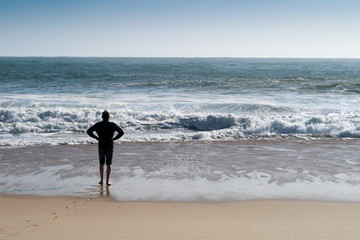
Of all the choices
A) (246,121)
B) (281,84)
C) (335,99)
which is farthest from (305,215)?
(281,84)

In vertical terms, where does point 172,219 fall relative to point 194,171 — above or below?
above

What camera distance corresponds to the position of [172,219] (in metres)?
5.61

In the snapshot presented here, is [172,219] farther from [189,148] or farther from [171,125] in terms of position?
[171,125]

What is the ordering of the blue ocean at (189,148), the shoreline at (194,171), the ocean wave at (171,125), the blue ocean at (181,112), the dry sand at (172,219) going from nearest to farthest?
the dry sand at (172,219)
the shoreline at (194,171)
the blue ocean at (189,148)
the ocean wave at (171,125)
the blue ocean at (181,112)

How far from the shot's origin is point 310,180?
25.8ft

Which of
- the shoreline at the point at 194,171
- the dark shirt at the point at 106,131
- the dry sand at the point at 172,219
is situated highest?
the dark shirt at the point at 106,131

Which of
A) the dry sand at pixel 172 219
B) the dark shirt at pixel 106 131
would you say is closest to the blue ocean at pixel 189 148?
the dry sand at pixel 172 219

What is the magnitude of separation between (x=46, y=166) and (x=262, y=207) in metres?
5.45

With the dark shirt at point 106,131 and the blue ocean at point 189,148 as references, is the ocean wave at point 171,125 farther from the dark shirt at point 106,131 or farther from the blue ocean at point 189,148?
the dark shirt at point 106,131

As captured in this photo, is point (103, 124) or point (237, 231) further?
point (103, 124)

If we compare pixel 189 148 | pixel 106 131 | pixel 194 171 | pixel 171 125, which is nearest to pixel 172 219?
pixel 106 131

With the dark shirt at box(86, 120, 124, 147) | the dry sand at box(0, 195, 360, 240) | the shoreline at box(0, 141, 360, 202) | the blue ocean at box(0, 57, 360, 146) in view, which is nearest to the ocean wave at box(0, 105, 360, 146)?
the blue ocean at box(0, 57, 360, 146)

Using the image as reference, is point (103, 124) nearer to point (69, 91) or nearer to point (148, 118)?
point (148, 118)

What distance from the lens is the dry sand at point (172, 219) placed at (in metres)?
4.90
